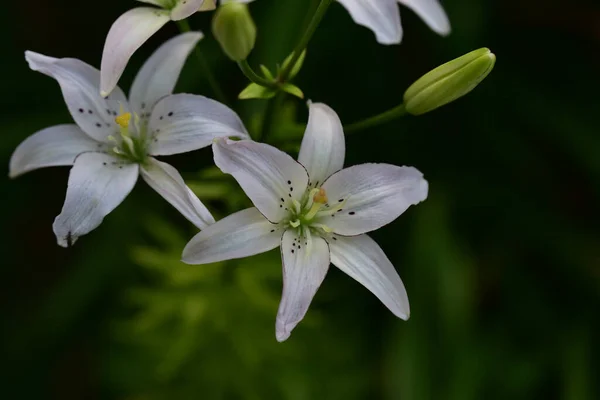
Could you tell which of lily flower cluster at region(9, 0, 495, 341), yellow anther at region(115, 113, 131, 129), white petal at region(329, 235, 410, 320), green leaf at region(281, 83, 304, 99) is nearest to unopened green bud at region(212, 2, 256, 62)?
lily flower cluster at region(9, 0, 495, 341)

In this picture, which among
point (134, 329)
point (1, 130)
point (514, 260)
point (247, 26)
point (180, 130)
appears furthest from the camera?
point (514, 260)

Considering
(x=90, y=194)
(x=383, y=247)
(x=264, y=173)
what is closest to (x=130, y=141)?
(x=90, y=194)

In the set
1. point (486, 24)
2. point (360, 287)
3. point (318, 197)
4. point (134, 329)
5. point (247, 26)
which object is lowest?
point (360, 287)

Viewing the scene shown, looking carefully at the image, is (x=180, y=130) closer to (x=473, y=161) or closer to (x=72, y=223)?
(x=72, y=223)

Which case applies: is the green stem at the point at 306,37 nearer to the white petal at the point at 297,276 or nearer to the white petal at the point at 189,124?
the white petal at the point at 189,124

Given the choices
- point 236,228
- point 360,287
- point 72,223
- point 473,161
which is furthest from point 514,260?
point 72,223
